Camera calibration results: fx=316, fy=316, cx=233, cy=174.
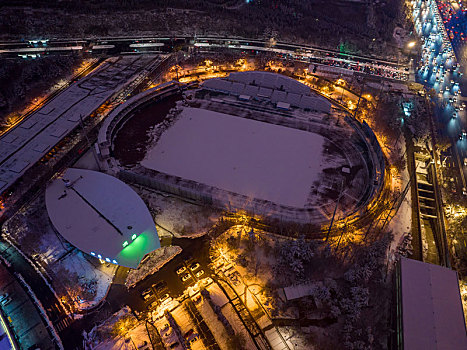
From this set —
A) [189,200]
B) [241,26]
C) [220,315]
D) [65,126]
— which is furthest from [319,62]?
[220,315]

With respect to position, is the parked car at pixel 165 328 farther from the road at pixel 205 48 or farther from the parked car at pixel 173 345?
the road at pixel 205 48

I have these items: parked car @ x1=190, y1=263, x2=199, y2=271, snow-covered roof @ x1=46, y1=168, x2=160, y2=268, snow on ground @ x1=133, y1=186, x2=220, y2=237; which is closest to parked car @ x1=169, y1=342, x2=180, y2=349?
parked car @ x1=190, y1=263, x2=199, y2=271

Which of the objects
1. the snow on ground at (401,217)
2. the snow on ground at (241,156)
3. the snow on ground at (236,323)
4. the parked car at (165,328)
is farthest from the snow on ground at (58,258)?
the snow on ground at (401,217)

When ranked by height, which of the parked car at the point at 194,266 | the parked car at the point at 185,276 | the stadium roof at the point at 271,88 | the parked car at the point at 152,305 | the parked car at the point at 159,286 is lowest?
the parked car at the point at 152,305

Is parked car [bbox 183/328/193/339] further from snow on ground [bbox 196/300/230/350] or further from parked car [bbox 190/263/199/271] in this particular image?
parked car [bbox 190/263/199/271]

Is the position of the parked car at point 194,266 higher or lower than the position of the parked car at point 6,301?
higher

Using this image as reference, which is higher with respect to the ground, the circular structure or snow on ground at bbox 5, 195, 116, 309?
the circular structure

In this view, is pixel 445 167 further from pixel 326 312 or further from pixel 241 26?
pixel 241 26
